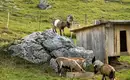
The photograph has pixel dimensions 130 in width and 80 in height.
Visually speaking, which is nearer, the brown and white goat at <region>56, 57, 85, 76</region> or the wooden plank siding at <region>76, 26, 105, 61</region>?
the brown and white goat at <region>56, 57, 85, 76</region>

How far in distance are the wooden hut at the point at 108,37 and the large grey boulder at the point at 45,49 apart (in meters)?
1.92

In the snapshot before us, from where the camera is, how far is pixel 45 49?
26.9 meters

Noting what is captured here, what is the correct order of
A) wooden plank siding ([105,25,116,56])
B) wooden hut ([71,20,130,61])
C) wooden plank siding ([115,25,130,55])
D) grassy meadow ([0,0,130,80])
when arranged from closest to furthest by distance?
grassy meadow ([0,0,130,80]) → wooden hut ([71,20,130,61]) → wooden plank siding ([105,25,116,56]) → wooden plank siding ([115,25,130,55])

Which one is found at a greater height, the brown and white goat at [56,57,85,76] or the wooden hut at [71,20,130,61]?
the wooden hut at [71,20,130,61]

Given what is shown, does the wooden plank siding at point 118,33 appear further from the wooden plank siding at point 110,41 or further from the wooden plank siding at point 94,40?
the wooden plank siding at point 94,40

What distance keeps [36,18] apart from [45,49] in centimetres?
3740

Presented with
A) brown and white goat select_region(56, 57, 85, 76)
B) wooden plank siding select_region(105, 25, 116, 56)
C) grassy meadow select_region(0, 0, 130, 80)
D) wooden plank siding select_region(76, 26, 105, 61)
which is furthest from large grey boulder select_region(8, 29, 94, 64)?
brown and white goat select_region(56, 57, 85, 76)

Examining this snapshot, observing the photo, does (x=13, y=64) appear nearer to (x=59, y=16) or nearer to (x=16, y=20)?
(x=16, y=20)

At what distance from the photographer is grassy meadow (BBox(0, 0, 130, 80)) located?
2367 centimetres

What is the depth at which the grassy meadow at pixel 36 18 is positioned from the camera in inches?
932

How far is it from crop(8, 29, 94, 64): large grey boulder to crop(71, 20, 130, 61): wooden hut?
6.31ft

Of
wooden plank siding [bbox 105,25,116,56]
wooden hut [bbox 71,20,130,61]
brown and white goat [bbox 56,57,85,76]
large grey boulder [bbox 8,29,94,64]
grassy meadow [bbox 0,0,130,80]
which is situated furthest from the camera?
wooden plank siding [bbox 105,25,116,56]

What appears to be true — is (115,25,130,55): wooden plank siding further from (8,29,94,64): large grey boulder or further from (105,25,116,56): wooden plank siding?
(8,29,94,64): large grey boulder

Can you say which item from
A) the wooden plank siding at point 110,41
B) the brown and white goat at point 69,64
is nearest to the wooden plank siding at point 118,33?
the wooden plank siding at point 110,41
